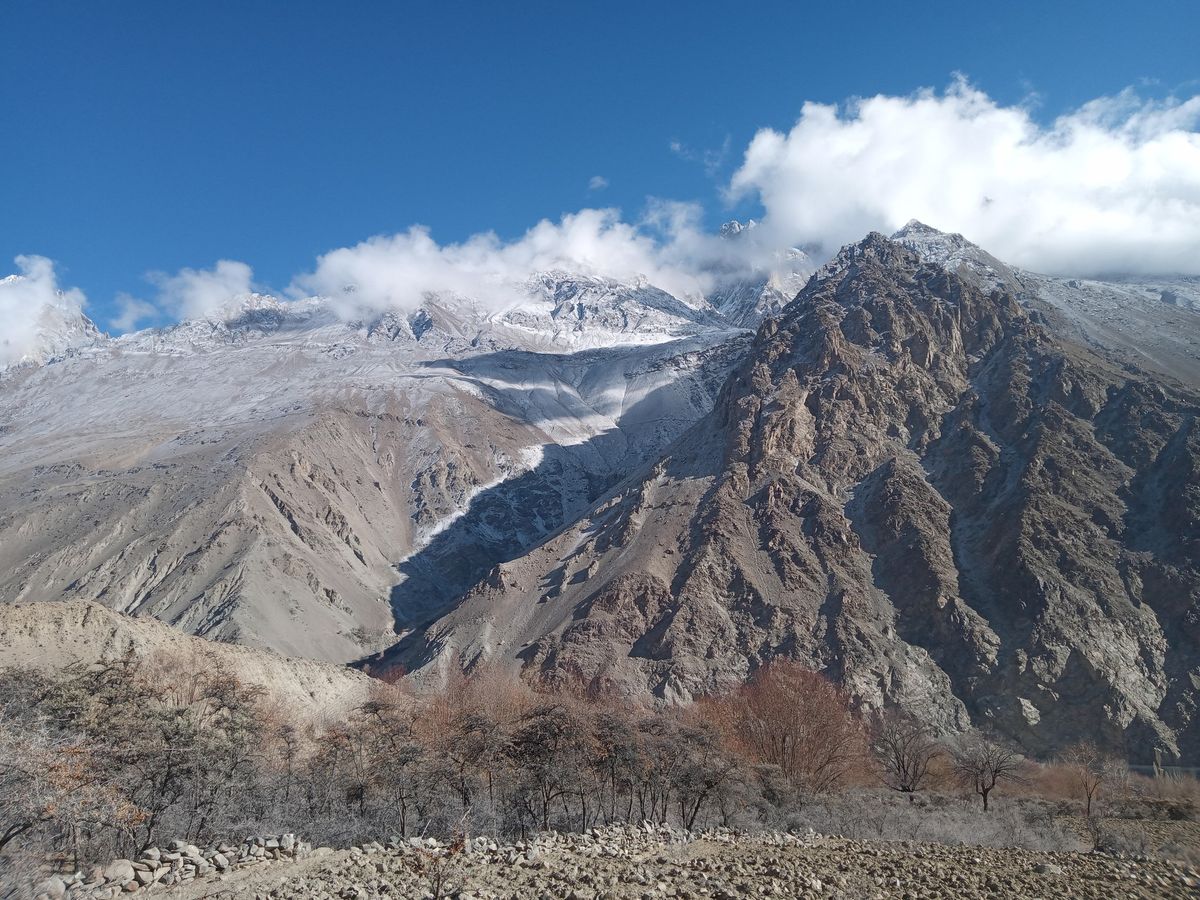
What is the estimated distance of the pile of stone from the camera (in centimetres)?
1327

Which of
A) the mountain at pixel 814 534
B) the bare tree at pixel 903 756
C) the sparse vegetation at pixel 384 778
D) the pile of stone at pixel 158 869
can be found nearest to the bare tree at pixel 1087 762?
the sparse vegetation at pixel 384 778

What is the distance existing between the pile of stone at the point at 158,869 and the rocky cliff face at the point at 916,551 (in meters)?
61.5

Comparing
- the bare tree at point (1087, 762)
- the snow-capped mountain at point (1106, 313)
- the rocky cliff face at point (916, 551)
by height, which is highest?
the snow-capped mountain at point (1106, 313)

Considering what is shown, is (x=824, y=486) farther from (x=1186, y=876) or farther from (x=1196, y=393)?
(x=1186, y=876)

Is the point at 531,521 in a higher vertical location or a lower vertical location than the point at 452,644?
higher

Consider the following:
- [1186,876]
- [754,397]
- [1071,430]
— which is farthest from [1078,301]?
[1186,876]

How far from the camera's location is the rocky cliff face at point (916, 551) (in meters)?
70.3

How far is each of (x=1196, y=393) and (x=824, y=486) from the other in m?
51.8

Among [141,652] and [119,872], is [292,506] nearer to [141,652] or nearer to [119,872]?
[141,652]

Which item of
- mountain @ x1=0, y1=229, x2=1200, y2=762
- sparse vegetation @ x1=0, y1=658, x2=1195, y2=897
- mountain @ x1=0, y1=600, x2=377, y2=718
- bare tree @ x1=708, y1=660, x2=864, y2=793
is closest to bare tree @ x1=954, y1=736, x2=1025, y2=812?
sparse vegetation @ x1=0, y1=658, x2=1195, y2=897

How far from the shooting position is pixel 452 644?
87938 mm

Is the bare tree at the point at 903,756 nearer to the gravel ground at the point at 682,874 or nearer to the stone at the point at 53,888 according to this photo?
the gravel ground at the point at 682,874

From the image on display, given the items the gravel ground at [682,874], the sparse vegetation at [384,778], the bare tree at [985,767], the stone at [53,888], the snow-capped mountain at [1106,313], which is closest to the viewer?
the stone at [53,888]

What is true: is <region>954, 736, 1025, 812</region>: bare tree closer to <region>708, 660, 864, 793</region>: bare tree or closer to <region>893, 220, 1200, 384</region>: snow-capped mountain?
<region>708, 660, 864, 793</region>: bare tree
